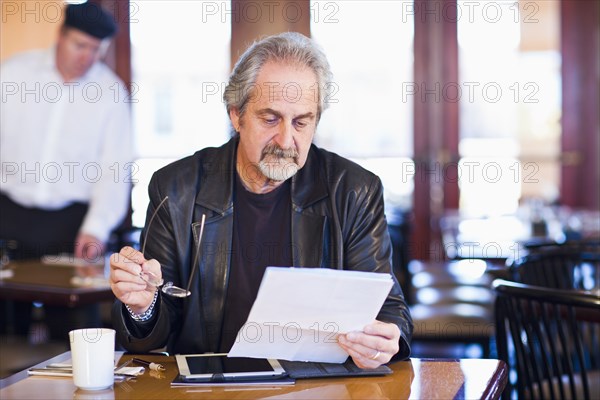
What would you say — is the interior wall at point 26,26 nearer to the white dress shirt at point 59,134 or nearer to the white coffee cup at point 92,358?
the white dress shirt at point 59,134

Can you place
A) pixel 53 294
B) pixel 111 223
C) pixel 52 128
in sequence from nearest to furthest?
1. pixel 53 294
2. pixel 111 223
3. pixel 52 128

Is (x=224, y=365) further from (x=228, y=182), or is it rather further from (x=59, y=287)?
(x=59, y=287)

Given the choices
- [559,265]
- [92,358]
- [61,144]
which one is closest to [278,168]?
[92,358]

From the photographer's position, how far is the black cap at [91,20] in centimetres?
521

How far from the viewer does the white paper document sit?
1.50m

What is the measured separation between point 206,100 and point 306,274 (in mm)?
4574

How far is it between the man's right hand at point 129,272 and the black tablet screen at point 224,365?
173 mm

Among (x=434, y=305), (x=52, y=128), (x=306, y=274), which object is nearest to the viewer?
(x=306, y=274)

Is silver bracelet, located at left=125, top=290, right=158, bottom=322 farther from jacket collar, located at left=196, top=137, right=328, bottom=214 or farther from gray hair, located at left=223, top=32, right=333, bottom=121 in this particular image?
gray hair, located at left=223, top=32, right=333, bottom=121

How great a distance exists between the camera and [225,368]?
5.50 feet

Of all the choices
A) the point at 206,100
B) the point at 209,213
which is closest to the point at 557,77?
the point at 206,100

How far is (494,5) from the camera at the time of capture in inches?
247

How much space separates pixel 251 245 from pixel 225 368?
0.48 meters

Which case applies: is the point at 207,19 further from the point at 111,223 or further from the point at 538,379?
the point at 538,379
